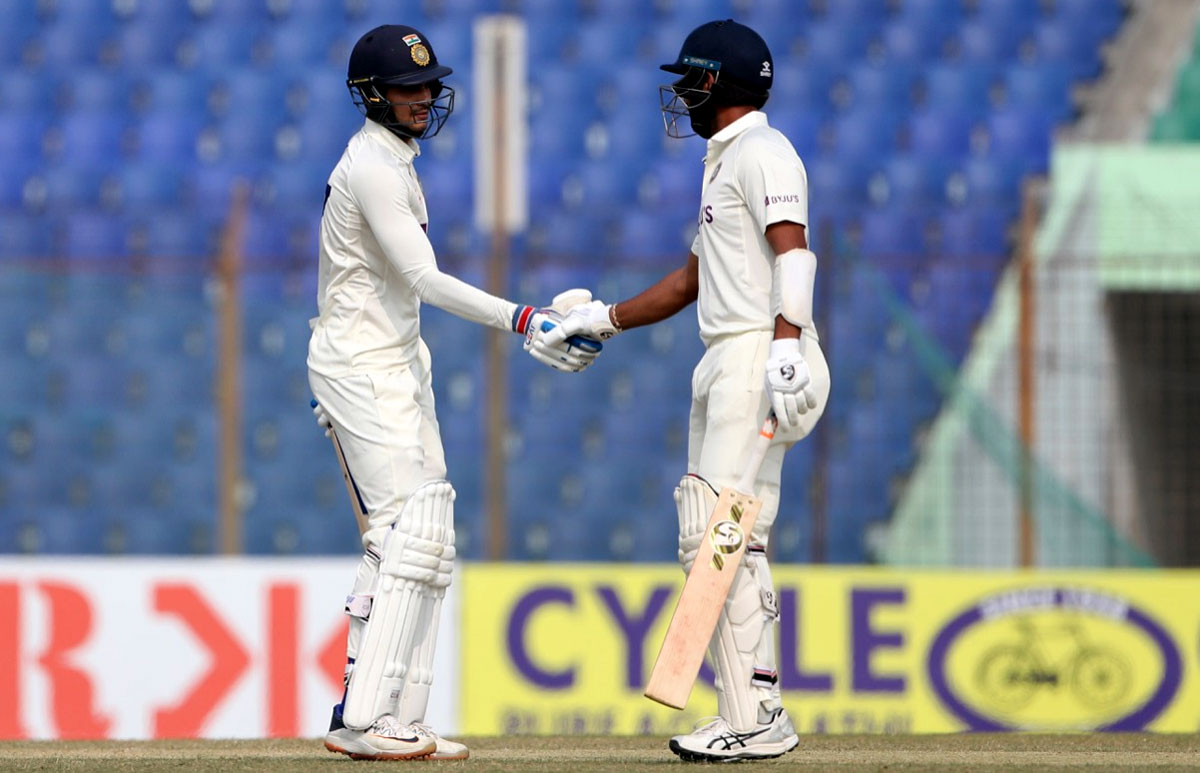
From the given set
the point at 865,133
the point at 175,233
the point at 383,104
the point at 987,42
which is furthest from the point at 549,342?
the point at 987,42

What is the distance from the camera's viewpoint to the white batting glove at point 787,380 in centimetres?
470

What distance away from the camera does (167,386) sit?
9836 millimetres

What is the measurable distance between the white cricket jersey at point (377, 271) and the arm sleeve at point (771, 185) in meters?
0.69

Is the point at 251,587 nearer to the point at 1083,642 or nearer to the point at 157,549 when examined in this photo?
the point at 157,549

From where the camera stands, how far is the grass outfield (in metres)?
4.82

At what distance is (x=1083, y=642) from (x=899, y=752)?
320cm

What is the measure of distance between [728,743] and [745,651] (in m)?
0.22

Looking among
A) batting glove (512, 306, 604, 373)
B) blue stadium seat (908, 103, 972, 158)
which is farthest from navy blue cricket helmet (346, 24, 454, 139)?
blue stadium seat (908, 103, 972, 158)

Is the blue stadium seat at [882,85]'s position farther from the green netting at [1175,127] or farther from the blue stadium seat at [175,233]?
the blue stadium seat at [175,233]

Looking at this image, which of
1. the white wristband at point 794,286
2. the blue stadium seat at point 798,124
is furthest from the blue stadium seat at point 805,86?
the white wristband at point 794,286

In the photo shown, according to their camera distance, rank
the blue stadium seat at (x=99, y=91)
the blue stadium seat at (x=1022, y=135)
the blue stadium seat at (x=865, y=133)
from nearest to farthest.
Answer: the blue stadium seat at (x=1022, y=135) < the blue stadium seat at (x=865, y=133) < the blue stadium seat at (x=99, y=91)

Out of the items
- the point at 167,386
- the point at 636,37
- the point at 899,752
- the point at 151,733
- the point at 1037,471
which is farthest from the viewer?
the point at 636,37

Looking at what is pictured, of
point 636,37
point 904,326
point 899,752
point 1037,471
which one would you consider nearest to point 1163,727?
point 1037,471

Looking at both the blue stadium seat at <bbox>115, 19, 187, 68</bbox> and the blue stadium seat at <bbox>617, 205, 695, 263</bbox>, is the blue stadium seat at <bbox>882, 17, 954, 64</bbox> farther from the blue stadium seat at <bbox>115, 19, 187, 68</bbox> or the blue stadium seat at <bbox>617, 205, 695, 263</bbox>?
the blue stadium seat at <bbox>115, 19, 187, 68</bbox>
